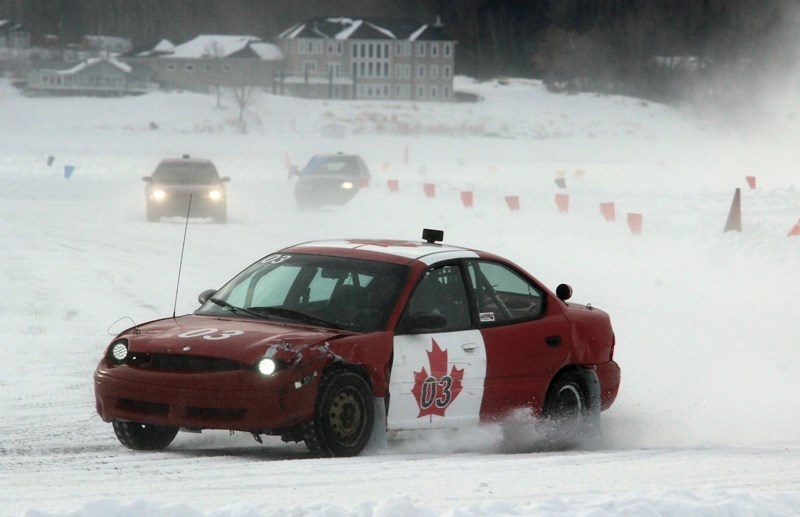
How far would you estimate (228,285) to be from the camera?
348 inches

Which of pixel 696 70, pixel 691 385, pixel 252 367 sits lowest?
pixel 691 385

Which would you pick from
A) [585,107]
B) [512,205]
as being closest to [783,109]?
[585,107]

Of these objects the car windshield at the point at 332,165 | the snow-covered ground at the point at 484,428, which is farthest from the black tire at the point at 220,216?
the car windshield at the point at 332,165

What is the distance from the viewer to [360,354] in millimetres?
7617

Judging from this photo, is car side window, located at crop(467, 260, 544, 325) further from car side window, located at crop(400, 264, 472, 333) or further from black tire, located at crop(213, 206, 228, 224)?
black tire, located at crop(213, 206, 228, 224)

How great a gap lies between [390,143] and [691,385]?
233ft

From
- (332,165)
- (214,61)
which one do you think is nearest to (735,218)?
(332,165)

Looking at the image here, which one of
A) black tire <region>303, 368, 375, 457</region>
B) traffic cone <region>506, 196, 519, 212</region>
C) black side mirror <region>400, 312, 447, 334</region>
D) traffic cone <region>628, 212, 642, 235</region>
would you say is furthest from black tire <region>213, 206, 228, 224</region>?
black tire <region>303, 368, 375, 457</region>

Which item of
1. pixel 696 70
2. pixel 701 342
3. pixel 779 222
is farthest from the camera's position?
pixel 696 70

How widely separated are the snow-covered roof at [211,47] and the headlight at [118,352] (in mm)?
161413

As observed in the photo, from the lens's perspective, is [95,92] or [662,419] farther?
[95,92]

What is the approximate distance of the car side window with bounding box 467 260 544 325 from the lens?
8.64 metres

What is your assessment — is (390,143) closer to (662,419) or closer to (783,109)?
(783,109)

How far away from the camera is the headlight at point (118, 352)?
25.6 feet
